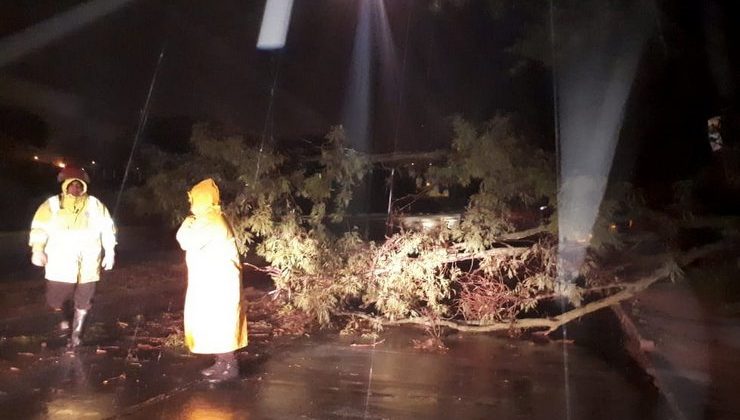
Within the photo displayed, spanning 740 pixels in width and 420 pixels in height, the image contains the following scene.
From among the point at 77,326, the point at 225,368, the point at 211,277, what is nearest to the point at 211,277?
the point at 211,277

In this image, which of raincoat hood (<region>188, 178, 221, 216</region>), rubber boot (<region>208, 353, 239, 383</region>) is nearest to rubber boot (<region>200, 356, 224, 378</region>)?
rubber boot (<region>208, 353, 239, 383</region>)

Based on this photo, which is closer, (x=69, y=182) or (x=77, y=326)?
(x=69, y=182)

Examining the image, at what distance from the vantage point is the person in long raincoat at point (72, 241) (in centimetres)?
713

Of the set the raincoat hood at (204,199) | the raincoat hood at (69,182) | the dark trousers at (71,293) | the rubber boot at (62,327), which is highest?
the raincoat hood at (69,182)

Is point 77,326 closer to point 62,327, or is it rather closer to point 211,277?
point 62,327

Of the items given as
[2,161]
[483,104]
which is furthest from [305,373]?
[2,161]

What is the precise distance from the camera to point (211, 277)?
6203 mm

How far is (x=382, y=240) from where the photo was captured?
31.3ft

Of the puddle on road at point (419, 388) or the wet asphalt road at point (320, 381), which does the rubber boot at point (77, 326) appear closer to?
the wet asphalt road at point (320, 381)

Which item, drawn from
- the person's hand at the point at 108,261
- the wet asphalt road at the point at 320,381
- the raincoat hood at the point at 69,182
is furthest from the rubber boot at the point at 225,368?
the raincoat hood at the point at 69,182

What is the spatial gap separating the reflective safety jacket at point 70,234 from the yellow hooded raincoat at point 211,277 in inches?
56.9

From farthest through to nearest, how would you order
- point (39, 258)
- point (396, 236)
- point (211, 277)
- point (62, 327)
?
1. point (396, 236)
2. point (62, 327)
3. point (39, 258)
4. point (211, 277)

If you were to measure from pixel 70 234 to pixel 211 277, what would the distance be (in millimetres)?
1817

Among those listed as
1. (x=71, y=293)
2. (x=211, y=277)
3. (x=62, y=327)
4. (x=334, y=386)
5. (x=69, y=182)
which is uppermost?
(x=69, y=182)
